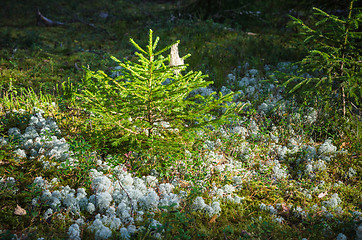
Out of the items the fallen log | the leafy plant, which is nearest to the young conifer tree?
the leafy plant

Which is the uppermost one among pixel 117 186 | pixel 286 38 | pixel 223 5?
pixel 223 5

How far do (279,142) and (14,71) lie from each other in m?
6.73

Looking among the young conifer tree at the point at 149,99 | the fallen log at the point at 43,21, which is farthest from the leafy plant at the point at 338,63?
the fallen log at the point at 43,21

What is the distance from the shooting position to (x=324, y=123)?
16.6 feet

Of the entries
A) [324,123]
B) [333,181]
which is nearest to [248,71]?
[324,123]

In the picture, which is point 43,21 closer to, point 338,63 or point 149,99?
point 149,99

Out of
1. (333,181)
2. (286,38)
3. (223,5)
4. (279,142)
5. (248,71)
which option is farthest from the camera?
(223,5)

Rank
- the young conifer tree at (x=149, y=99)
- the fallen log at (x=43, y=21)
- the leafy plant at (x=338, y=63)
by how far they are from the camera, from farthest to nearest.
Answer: the fallen log at (x=43, y=21) < the leafy plant at (x=338, y=63) < the young conifer tree at (x=149, y=99)

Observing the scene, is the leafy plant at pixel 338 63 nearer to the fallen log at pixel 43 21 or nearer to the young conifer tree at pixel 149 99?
the young conifer tree at pixel 149 99

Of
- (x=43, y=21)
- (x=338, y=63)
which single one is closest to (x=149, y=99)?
(x=338, y=63)

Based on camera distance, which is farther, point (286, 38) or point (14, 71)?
point (286, 38)

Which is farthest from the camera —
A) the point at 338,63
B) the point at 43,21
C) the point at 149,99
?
the point at 43,21

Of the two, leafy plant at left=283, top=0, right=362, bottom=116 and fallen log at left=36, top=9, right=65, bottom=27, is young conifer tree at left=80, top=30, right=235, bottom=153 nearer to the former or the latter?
leafy plant at left=283, top=0, right=362, bottom=116

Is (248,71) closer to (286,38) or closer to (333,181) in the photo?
(286,38)
